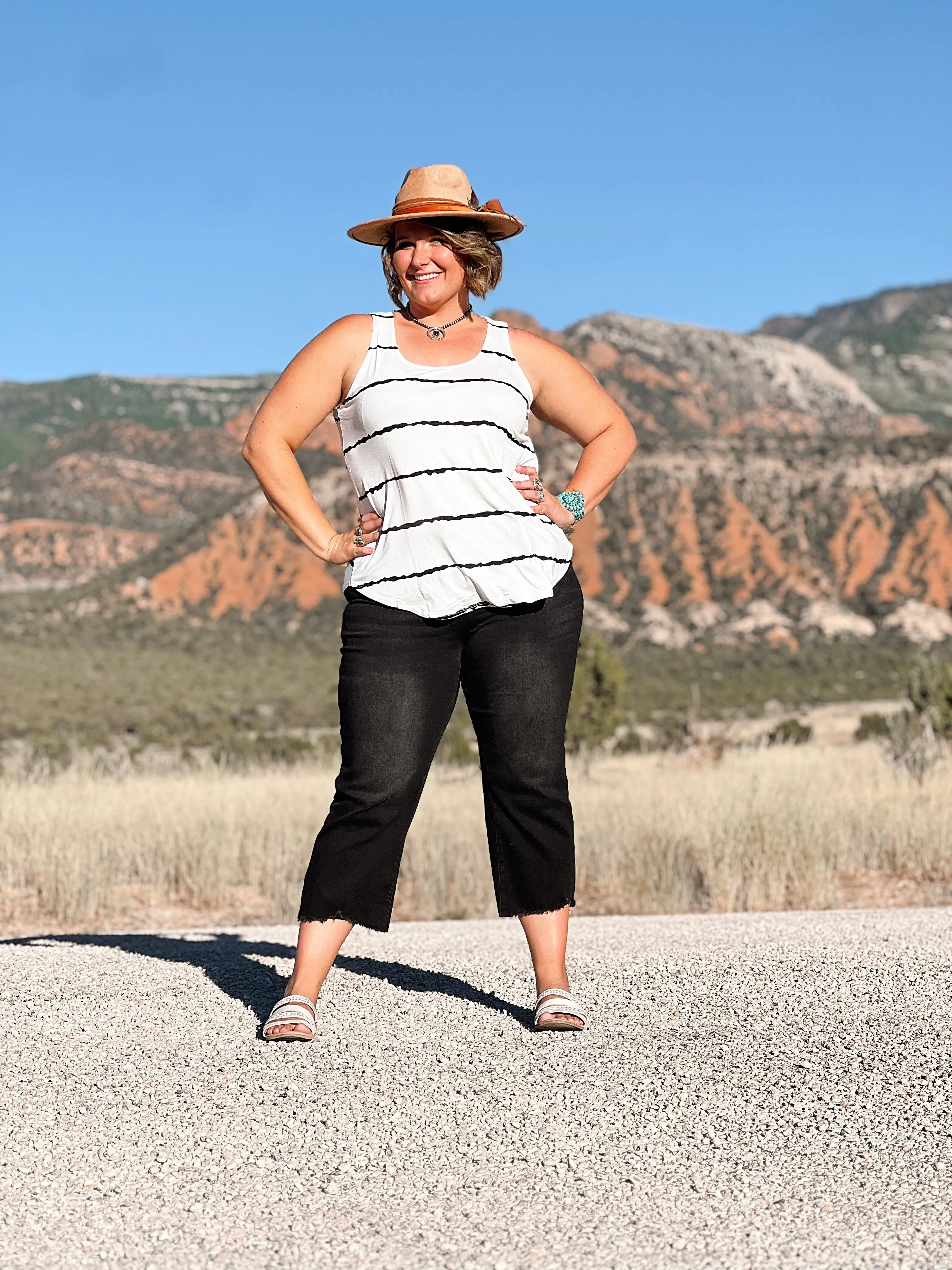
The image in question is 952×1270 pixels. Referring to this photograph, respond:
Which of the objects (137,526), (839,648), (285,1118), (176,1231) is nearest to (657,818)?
(285,1118)

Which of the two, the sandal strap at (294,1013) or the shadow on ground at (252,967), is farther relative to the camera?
the shadow on ground at (252,967)

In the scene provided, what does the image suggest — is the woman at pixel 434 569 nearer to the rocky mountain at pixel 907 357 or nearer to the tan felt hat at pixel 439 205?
the tan felt hat at pixel 439 205

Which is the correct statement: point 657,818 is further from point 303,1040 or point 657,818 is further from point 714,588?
point 714,588

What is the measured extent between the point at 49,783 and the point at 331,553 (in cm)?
847

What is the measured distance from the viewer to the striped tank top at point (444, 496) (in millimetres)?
3252

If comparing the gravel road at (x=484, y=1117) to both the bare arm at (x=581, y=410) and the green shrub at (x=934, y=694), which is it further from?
the green shrub at (x=934, y=694)

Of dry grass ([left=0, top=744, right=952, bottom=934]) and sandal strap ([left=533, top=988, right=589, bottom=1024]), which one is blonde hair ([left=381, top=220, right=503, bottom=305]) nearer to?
sandal strap ([left=533, top=988, right=589, bottom=1024])

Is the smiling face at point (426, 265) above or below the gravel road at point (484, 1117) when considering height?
above

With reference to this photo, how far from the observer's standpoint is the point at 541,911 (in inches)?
136

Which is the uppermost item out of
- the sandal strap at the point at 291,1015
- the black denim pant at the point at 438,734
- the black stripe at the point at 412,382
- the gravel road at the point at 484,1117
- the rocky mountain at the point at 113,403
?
the rocky mountain at the point at 113,403

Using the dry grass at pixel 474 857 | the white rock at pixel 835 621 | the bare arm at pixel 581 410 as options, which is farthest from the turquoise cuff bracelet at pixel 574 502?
the white rock at pixel 835 621

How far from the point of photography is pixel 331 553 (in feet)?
10.8

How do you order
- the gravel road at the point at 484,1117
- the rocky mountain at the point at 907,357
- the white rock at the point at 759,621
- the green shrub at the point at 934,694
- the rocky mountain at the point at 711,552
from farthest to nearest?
the rocky mountain at the point at 907,357, the rocky mountain at the point at 711,552, the white rock at the point at 759,621, the green shrub at the point at 934,694, the gravel road at the point at 484,1117

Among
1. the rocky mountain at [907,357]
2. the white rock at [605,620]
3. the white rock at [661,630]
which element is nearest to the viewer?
the white rock at [661,630]
